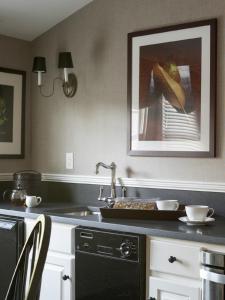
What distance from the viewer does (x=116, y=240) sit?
104 inches

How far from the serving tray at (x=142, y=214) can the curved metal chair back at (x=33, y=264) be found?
1.10 m

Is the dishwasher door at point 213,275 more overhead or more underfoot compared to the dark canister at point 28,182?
more underfoot

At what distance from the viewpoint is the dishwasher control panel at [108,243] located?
8.42 feet

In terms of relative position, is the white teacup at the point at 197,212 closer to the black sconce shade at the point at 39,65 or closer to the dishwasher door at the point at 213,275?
the dishwasher door at the point at 213,275

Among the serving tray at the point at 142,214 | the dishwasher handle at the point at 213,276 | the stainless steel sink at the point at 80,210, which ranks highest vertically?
the serving tray at the point at 142,214

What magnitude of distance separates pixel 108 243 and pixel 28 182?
1224 millimetres

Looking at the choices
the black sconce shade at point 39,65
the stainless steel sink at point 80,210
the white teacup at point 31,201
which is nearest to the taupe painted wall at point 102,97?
the black sconce shade at point 39,65

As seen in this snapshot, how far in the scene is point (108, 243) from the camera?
267 cm

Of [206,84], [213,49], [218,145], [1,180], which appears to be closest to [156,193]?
[218,145]

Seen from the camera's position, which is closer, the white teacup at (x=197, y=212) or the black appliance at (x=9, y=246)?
the white teacup at (x=197, y=212)

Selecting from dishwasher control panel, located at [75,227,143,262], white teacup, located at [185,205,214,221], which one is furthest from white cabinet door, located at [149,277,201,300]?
white teacup, located at [185,205,214,221]

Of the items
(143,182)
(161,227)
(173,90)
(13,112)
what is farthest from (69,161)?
(161,227)

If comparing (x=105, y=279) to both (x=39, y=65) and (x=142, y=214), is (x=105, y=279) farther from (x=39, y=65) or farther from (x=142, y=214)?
(x=39, y=65)

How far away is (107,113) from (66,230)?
3.20 ft
